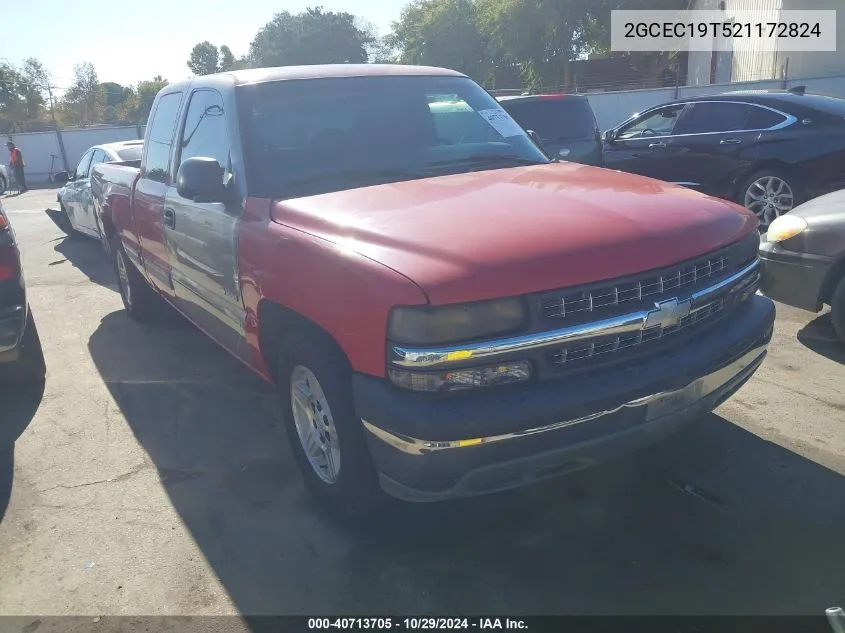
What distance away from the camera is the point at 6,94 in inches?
1866

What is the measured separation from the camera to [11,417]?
4.60 m

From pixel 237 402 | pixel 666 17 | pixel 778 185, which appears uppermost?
pixel 666 17

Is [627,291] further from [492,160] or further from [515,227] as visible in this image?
[492,160]

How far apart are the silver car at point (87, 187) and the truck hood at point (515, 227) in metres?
7.05

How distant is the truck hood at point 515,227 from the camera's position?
2.43m

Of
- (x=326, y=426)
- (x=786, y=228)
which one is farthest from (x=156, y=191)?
(x=786, y=228)

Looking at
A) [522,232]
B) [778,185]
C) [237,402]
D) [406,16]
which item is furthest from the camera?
[406,16]

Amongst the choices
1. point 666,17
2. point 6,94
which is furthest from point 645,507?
point 6,94

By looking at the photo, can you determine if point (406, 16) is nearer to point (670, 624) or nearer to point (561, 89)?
point (561, 89)

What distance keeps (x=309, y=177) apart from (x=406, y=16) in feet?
178

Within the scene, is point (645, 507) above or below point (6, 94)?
below

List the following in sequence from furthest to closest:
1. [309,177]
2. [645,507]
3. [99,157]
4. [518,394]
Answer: [99,157] < [309,177] < [645,507] < [518,394]

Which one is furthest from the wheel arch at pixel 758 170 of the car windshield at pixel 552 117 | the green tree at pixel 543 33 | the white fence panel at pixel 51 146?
the white fence panel at pixel 51 146

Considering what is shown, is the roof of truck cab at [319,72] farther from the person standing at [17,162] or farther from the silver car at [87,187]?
the person standing at [17,162]
